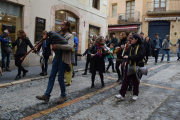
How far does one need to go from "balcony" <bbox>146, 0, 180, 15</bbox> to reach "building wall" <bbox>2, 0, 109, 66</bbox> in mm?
9607

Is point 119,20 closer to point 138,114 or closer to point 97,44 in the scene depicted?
point 97,44

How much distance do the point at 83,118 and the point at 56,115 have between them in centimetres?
52

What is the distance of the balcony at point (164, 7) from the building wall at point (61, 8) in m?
9.61

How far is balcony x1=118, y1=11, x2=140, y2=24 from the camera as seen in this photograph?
79.0 feet

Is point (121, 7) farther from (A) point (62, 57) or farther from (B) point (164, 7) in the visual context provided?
(A) point (62, 57)

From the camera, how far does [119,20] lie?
2522 cm

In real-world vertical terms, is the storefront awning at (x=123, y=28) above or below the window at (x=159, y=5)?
below

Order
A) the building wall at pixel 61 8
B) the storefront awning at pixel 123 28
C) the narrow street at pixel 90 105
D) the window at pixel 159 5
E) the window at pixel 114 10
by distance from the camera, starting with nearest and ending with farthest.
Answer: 1. the narrow street at pixel 90 105
2. the building wall at pixel 61 8
3. the window at pixel 159 5
4. the storefront awning at pixel 123 28
5. the window at pixel 114 10

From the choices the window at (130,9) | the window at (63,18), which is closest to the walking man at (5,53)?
the window at (63,18)

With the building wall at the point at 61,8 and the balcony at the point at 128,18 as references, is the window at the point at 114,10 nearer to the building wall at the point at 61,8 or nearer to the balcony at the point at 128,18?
the balcony at the point at 128,18

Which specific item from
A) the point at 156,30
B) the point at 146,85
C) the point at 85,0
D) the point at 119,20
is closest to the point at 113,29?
the point at 119,20

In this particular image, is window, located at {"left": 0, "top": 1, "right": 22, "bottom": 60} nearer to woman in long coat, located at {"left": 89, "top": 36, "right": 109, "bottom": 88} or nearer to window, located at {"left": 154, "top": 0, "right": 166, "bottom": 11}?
woman in long coat, located at {"left": 89, "top": 36, "right": 109, "bottom": 88}

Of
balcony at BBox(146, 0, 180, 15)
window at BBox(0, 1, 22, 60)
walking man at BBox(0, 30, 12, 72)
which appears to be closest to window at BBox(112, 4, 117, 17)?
balcony at BBox(146, 0, 180, 15)

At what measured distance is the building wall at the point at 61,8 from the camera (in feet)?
29.8
